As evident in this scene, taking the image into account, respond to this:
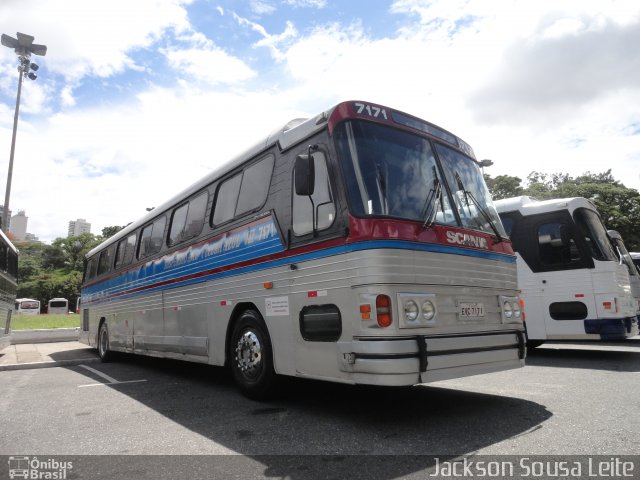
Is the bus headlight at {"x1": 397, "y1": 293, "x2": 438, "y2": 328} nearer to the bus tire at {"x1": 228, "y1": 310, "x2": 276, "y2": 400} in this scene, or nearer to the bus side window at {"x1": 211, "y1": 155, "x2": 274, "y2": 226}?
the bus tire at {"x1": 228, "y1": 310, "x2": 276, "y2": 400}

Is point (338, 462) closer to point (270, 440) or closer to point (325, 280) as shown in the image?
point (270, 440)

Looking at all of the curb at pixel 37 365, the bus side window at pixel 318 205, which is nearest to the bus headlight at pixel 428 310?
the bus side window at pixel 318 205

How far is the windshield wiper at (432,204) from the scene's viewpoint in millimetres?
4535

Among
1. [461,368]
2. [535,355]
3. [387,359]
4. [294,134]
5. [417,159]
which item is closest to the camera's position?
[387,359]

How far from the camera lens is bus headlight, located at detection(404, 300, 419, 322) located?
4006 mm

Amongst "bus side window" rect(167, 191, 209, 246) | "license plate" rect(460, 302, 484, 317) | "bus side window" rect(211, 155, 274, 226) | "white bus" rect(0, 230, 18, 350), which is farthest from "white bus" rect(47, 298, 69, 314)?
"license plate" rect(460, 302, 484, 317)

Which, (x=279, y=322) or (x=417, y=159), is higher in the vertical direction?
(x=417, y=159)

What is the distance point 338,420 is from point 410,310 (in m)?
1.40

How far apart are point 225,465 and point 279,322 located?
1.84 m

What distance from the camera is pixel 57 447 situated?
3980 mm

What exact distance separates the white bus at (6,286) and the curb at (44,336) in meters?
3.03

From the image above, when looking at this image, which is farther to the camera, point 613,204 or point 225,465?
point 613,204

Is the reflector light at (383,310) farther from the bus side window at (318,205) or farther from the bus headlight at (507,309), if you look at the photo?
the bus headlight at (507,309)

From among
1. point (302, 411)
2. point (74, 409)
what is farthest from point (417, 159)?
point (74, 409)
